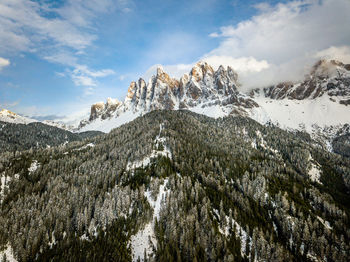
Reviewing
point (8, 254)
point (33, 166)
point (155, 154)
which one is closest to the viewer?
point (8, 254)

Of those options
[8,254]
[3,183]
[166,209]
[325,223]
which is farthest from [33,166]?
[325,223]

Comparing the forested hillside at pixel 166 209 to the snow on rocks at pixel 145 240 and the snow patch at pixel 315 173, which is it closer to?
the snow on rocks at pixel 145 240

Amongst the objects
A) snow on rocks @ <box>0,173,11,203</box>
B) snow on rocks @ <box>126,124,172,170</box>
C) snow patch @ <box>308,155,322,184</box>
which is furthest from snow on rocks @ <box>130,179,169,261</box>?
snow patch @ <box>308,155,322,184</box>

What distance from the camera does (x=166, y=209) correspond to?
105 metres

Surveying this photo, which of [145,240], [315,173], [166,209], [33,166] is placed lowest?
[145,240]

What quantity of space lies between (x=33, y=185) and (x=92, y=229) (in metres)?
72.0

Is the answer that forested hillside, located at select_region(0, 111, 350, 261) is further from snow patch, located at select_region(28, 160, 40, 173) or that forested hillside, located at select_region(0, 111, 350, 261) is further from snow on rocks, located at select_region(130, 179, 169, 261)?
snow patch, located at select_region(28, 160, 40, 173)

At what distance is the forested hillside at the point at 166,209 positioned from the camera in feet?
292

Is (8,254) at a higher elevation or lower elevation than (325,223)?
higher

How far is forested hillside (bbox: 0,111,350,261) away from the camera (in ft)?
292

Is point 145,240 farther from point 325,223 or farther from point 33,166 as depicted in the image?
point 33,166

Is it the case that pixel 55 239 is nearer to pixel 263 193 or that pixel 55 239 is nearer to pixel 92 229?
pixel 92 229

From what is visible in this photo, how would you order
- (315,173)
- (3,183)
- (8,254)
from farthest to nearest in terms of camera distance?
(315,173) < (3,183) < (8,254)

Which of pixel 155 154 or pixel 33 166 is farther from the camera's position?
pixel 155 154
